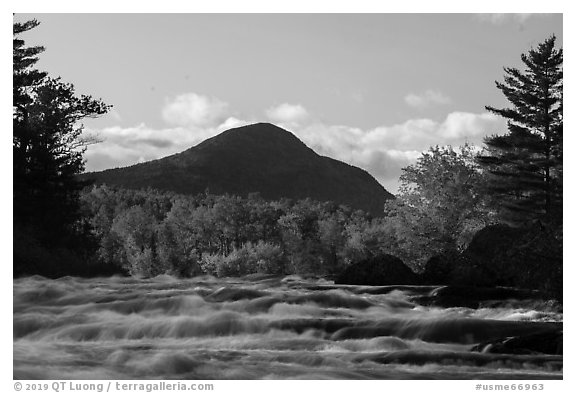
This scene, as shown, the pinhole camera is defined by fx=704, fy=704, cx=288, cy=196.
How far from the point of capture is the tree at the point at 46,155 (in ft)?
89.8

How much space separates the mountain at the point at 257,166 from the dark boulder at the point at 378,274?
9382 centimetres

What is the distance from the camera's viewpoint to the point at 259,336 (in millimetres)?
11930

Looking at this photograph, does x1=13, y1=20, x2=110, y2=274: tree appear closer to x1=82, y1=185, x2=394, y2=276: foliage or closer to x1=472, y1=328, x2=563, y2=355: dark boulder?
x1=472, y1=328, x2=563, y2=355: dark boulder

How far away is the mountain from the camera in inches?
4879

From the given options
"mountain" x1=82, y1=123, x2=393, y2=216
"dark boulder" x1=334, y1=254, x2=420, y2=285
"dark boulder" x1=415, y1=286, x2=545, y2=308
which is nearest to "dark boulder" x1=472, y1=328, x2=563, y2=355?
"dark boulder" x1=415, y1=286, x2=545, y2=308

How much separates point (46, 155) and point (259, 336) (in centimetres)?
2022

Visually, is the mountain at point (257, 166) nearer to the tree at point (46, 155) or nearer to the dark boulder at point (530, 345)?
the tree at point (46, 155)

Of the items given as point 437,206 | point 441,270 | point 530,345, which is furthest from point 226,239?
point 530,345

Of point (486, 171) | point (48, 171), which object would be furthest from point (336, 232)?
point (48, 171)

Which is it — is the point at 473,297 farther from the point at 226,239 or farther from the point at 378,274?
the point at 226,239
